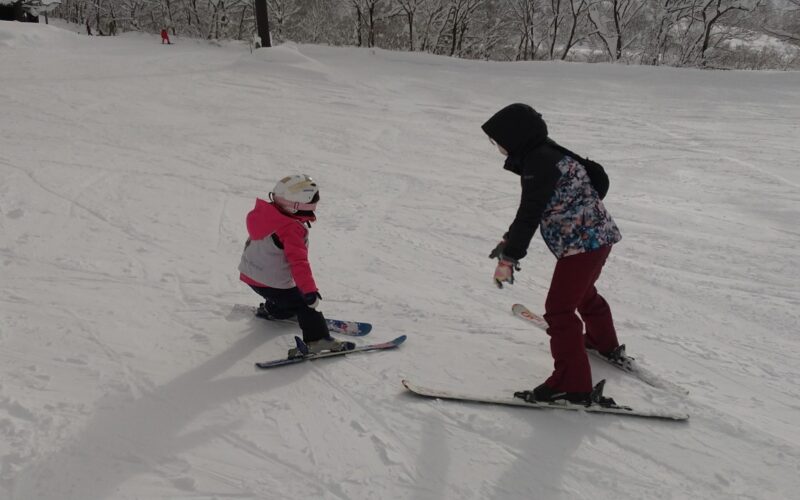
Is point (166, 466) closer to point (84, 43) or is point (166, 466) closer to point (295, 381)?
point (295, 381)

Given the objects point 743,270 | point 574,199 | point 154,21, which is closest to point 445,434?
point 574,199

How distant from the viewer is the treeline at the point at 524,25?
2477 centimetres

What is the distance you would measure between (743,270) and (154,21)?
3846 cm

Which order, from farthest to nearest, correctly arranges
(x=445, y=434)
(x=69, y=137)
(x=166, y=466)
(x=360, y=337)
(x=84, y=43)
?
1. (x=84, y=43)
2. (x=69, y=137)
3. (x=360, y=337)
4. (x=445, y=434)
5. (x=166, y=466)

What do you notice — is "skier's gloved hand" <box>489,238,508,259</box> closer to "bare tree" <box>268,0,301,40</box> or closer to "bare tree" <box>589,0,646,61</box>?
"bare tree" <box>589,0,646,61</box>

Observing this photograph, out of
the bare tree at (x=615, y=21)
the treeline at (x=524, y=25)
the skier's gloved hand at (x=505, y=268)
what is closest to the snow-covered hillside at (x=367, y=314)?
the skier's gloved hand at (x=505, y=268)

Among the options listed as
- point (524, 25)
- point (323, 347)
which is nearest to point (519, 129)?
point (323, 347)

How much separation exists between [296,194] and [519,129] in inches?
50.0

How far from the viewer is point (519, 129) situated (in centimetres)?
268

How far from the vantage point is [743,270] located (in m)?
5.04

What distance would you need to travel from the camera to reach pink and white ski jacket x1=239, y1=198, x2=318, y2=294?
10.3 feet

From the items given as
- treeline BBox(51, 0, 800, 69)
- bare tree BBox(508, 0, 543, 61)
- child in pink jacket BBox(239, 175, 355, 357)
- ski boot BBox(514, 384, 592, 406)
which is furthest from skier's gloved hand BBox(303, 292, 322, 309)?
bare tree BBox(508, 0, 543, 61)

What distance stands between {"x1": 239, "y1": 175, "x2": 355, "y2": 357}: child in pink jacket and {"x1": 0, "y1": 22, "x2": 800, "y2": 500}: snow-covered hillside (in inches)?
10.2

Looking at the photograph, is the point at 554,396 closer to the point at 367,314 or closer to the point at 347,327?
the point at 347,327
